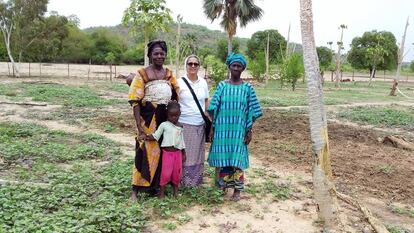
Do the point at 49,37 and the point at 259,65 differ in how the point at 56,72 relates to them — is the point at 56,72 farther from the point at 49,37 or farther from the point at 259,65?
the point at 259,65

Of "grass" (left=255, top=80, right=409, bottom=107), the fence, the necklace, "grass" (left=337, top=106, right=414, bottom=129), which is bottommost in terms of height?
"grass" (left=337, top=106, right=414, bottom=129)

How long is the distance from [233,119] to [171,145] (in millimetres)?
734

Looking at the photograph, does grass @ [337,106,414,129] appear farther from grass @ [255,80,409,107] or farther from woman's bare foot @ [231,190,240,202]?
woman's bare foot @ [231,190,240,202]

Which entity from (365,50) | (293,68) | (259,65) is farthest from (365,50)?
(293,68)

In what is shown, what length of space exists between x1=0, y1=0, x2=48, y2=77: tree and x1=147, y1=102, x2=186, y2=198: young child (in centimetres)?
2484

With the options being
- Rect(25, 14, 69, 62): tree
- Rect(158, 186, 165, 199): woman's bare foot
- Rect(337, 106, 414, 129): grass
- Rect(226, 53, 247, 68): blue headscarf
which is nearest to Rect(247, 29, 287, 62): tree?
Rect(25, 14, 69, 62): tree

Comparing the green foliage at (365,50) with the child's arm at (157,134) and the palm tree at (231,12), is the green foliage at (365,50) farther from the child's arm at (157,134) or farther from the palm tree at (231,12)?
the child's arm at (157,134)

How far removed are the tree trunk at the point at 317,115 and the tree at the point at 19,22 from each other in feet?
84.5

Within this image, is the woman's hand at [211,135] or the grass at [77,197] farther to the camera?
the woman's hand at [211,135]

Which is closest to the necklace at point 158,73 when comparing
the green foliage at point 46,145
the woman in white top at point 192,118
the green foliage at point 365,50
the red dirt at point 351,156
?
the woman in white top at point 192,118

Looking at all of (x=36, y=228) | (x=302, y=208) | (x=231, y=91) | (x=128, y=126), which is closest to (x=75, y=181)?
(x=36, y=228)

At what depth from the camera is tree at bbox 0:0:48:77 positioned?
1073 inches

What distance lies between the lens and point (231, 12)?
70.4 feet

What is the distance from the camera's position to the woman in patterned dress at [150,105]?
4449 mm
